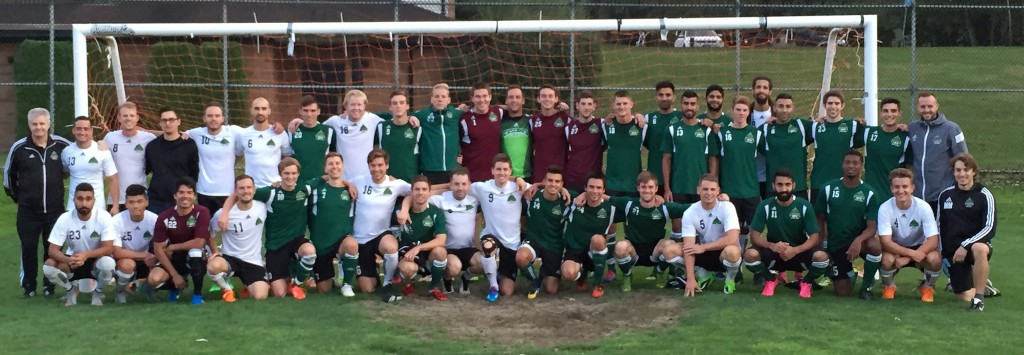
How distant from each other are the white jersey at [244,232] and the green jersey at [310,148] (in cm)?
76

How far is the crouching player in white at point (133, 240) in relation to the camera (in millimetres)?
8492

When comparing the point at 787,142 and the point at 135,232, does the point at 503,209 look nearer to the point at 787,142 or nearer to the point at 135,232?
the point at 787,142

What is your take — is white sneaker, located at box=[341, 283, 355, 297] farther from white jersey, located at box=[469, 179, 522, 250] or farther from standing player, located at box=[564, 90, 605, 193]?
standing player, located at box=[564, 90, 605, 193]

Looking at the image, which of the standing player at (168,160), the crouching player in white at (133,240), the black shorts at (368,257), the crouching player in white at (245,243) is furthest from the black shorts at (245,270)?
the standing player at (168,160)

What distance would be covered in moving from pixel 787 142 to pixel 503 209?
7.62 feet

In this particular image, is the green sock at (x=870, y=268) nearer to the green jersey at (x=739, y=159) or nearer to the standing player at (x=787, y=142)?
the standing player at (x=787, y=142)

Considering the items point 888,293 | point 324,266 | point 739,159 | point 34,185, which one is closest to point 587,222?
point 739,159

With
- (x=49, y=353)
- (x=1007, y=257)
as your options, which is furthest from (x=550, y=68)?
(x=49, y=353)

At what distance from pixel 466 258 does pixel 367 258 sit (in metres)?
0.75

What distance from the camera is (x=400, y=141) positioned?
9.58m

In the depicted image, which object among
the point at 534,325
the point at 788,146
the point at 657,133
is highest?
the point at 657,133

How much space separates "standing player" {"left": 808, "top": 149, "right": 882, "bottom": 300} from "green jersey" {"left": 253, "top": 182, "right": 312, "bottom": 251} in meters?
3.92

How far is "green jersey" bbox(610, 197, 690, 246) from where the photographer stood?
898cm

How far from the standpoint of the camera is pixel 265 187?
893 cm
